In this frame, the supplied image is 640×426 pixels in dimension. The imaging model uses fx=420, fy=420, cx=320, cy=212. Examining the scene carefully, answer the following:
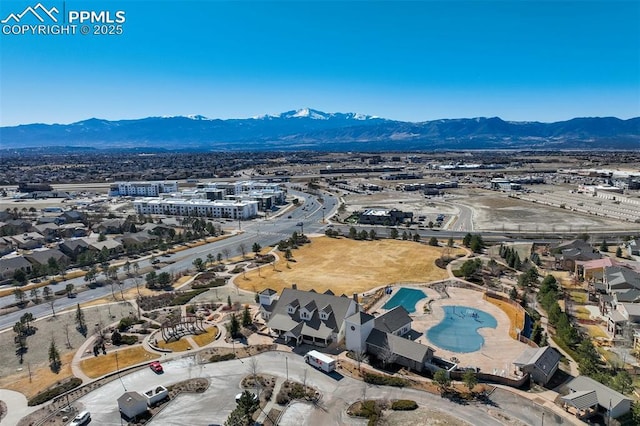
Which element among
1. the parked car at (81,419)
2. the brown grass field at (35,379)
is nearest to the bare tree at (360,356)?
the parked car at (81,419)

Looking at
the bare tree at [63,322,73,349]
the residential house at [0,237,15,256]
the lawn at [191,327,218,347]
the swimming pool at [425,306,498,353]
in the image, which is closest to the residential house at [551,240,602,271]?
the swimming pool at [425,306,498,353]

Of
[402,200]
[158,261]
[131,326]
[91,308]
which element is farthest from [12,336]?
[402,200]

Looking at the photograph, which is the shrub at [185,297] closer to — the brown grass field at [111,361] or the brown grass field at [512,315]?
the brown grass field at [111,361]

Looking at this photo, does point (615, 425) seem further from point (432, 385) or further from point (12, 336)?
point (12, 336)

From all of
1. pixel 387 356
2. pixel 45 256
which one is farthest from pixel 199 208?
pixel 387 356

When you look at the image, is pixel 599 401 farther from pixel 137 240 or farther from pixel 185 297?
pixel 137 240

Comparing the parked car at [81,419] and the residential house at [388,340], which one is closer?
the parked car at [81,419]
